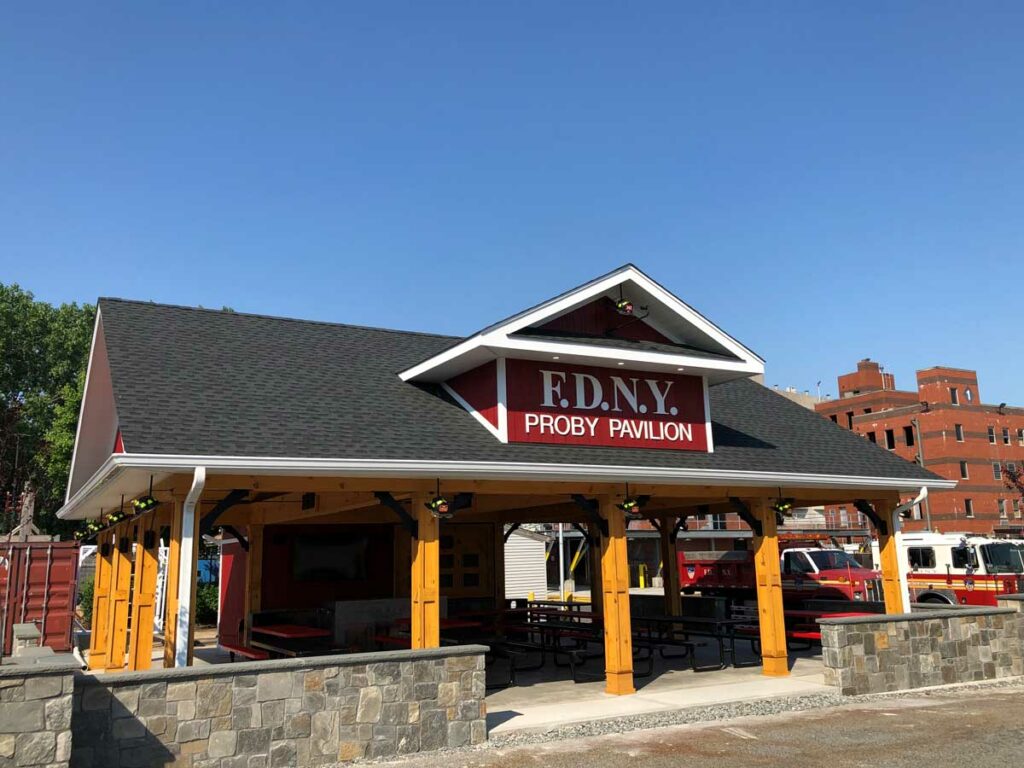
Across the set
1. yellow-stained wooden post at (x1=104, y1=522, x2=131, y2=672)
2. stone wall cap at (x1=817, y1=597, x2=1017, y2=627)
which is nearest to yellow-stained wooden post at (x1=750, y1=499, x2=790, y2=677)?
stone wall cap at (x1=817, y1=597, x2=1017, y2=627)

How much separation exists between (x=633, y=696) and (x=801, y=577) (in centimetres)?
1492

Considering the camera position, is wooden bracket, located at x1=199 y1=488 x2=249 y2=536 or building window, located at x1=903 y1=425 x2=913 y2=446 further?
building window, located at x1=903 y1=425 x2=913 y2=446

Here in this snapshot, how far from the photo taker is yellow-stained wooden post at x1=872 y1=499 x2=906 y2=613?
15969 millimetres

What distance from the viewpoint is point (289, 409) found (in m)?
12.3

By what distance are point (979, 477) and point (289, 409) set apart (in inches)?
2183

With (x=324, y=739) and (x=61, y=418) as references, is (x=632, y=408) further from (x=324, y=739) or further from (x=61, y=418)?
(x=61, y=418)

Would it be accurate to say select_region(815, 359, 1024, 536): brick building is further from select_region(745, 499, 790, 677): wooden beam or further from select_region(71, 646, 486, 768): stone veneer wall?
select_region(71, 646, 486, 768): stone veneer wall

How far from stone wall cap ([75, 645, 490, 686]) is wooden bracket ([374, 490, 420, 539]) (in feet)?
6.32

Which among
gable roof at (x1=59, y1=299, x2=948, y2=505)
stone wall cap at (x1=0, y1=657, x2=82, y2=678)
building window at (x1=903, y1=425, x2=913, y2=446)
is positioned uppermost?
building window at (x1=903, y1=425, x2=913, y2=446)

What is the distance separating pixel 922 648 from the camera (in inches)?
539

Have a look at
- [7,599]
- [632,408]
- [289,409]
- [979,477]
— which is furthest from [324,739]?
[979,477]

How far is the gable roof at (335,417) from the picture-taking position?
10984 mm

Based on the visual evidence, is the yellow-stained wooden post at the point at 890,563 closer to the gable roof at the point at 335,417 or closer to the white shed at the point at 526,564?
the gable roof at the point at 335,417

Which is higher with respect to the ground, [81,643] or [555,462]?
[555,462]
